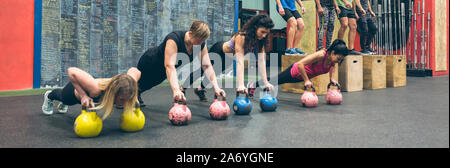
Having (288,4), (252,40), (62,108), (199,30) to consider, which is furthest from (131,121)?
(288,4)

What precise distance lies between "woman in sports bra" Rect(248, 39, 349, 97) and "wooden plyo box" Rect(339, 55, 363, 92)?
1181mm

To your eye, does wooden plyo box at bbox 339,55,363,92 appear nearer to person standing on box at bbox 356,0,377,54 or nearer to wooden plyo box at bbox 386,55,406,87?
person standing on box at bbox 356,0,377,54

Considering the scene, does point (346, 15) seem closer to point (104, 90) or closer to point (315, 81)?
point (315, 81)

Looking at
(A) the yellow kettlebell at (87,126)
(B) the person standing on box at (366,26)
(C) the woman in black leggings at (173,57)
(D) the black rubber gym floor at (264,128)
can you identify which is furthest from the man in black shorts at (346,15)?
(A) the yellow kettlebell at (87,126)

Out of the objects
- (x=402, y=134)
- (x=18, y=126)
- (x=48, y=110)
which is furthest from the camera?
(x=48, y=110)

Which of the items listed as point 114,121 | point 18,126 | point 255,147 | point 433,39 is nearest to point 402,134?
point 255,147

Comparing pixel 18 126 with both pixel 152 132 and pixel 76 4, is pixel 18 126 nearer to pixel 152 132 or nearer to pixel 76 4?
pixel 152 132

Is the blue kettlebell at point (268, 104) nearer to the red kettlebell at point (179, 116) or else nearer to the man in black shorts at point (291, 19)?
the red kettlebell at point (179, 116)

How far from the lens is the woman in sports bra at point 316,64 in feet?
11.1

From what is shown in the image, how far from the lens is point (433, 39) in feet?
25.6

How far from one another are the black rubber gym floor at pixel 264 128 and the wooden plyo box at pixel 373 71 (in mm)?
1678

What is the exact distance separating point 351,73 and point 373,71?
0.54 meters

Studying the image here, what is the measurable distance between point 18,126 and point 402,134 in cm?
249
